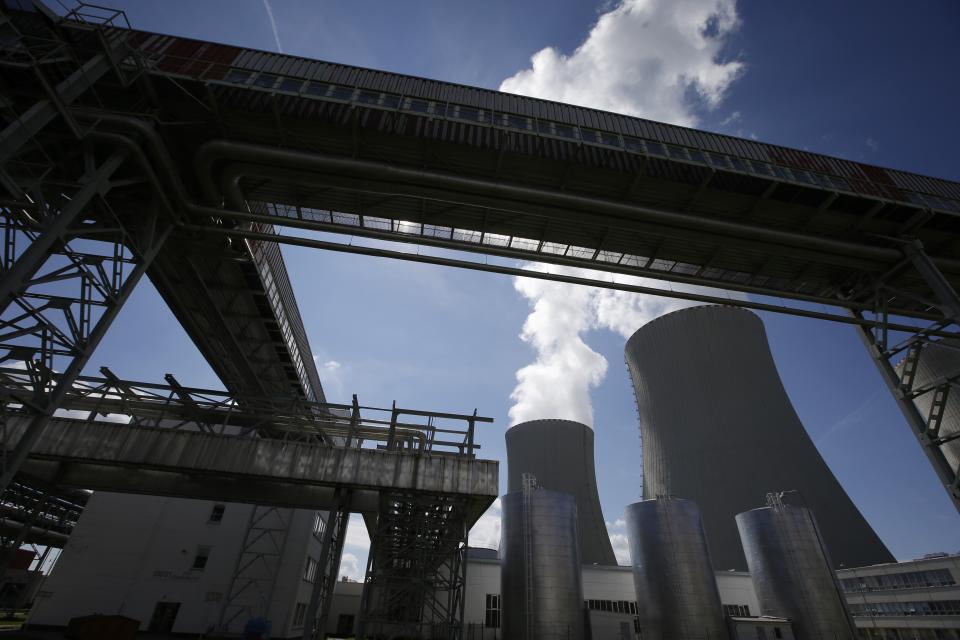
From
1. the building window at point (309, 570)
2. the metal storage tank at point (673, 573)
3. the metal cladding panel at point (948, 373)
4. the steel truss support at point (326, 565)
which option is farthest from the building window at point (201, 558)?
the metal cladding panel at point (948, 373)

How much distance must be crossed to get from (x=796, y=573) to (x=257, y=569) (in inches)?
1050

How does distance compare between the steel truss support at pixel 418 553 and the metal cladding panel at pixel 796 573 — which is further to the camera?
the metal cladding panel at pixel 796 573

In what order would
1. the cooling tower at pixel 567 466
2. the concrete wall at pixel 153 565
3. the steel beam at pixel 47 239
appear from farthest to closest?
the cooling tower at pixel 567 466 → the concrete wall at pixel 153 565 → the steel beam at pixel 47 239

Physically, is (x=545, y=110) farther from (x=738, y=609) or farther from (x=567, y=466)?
(x=738, y=609)

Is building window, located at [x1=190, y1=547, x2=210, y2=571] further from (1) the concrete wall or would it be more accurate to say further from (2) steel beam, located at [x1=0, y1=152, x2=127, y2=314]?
(2) steel beam, located at [x1=0, y1=152, x2=127, y2=314]

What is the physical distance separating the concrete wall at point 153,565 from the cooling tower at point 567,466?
652 inches

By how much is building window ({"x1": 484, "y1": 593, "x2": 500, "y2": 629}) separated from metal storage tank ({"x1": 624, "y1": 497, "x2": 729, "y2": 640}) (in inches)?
330

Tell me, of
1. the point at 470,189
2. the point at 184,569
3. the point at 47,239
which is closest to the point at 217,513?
the point at 184,569

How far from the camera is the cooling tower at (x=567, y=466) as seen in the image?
31688 millimetres

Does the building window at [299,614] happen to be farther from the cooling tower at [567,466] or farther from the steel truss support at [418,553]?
the cooling tower at [567,466]

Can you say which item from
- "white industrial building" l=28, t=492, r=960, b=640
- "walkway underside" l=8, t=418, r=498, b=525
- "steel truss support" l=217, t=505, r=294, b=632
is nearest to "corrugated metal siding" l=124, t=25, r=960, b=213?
"walkway underside" l=8, t=418, r=498, b=525

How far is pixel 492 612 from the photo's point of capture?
87.9ft

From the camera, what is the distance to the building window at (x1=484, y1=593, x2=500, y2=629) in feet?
86.7

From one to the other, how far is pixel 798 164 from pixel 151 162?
1769 cm
